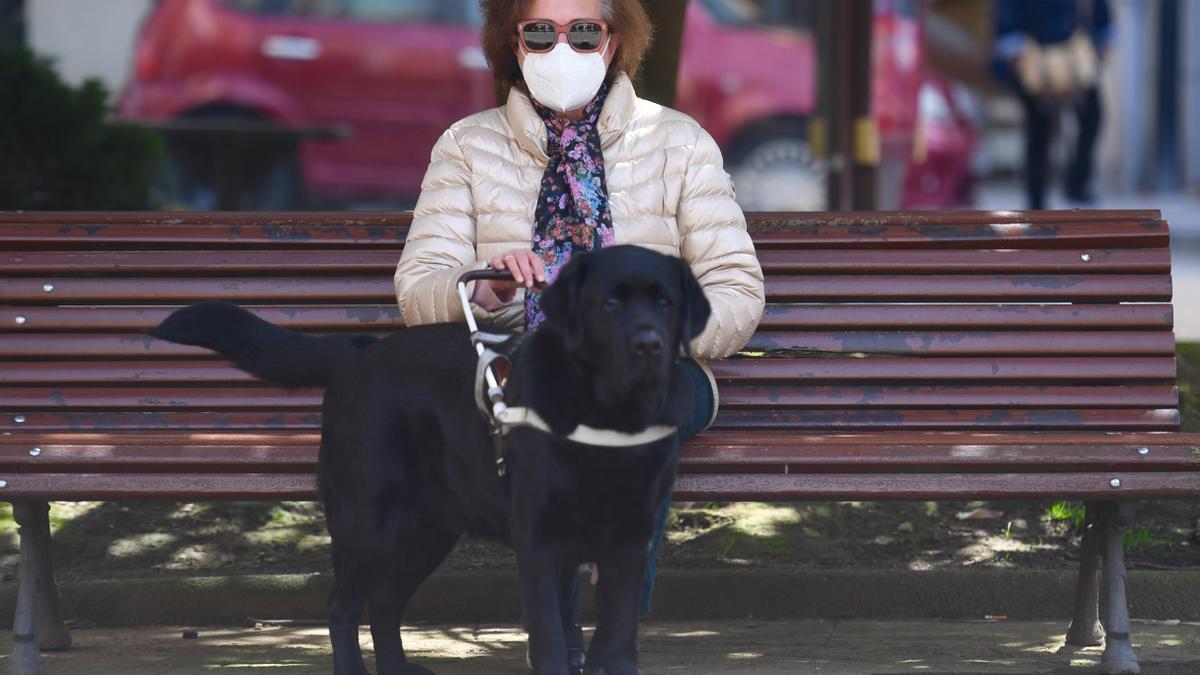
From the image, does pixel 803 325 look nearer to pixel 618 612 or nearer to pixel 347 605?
pixel 618 612

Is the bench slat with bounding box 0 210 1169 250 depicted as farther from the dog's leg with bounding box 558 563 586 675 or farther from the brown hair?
the dog's leg with bounding box 558 563 586 675

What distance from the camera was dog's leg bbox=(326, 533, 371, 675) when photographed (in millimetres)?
4320

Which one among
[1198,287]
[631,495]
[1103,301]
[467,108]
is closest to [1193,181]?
[1198,287]

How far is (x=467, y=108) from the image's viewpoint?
42.6ft

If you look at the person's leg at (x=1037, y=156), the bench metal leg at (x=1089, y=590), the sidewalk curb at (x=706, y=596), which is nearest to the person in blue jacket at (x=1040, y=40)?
the person's leg at (x=1037, y=156)

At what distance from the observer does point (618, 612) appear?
4.12 meters

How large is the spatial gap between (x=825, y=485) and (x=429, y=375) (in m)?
0.99

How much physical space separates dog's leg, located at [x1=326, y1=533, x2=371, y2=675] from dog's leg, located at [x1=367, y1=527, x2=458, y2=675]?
0.12ft

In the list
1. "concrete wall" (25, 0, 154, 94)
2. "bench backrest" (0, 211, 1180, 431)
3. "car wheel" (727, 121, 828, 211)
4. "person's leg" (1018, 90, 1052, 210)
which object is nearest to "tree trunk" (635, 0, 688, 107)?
"bench backrest" (0, 211, 1180, 431)

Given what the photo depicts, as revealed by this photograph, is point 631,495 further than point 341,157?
No

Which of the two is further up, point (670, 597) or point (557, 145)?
point (557, 145)

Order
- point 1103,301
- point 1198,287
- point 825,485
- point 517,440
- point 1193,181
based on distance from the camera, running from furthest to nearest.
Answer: point 1193,181, point 1198,287, point 1103,301, point 825,485, point 517,440

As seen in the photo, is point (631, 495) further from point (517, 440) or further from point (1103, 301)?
point (1103, 301)

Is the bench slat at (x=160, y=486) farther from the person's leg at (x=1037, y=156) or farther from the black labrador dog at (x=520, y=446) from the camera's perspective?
the person's leg at (x=1037, y=156)
